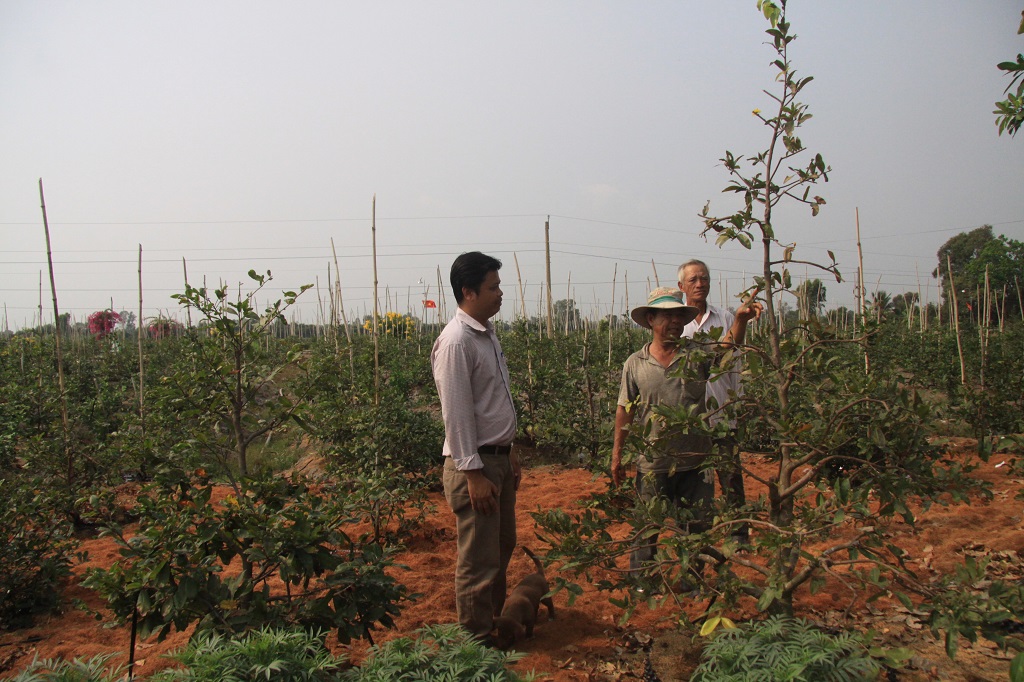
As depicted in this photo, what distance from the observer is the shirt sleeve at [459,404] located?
2555 mm

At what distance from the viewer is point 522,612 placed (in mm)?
2896

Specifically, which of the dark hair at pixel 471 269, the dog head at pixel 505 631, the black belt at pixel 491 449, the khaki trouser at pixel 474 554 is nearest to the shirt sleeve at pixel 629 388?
the black belt at pixel 491 449

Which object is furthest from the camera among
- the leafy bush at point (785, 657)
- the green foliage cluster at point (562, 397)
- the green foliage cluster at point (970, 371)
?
the green foliage cluster at point (562, 397)

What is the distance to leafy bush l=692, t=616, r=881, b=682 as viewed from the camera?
1.56 metres

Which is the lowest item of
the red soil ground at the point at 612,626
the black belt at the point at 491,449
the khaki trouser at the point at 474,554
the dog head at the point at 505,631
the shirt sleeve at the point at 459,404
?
the red soil ground at the point at 612,626

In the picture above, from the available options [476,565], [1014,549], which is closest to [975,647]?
[1014,549]

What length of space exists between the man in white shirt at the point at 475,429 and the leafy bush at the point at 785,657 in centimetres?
109

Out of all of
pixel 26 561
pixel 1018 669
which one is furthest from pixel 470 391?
pixel 26 561

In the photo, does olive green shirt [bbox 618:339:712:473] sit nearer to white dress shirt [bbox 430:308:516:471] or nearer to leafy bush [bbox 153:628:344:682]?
white dress shirt [bbox 430:308:516:471]

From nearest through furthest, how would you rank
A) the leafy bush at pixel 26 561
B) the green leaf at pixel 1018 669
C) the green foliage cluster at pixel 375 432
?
the green leaf at pixel 1018 669 → the leafy bush at pixel 26 561 → the green foliage cluster at pixel 375 432

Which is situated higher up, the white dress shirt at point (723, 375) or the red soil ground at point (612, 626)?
the white dress shirt at point (723, 375)

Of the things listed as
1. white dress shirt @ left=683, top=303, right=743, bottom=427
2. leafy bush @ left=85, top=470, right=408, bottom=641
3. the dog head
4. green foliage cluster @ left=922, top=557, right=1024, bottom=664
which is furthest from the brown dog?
green foliage cluster @ left=922, top=557, right=1024, bottom=664

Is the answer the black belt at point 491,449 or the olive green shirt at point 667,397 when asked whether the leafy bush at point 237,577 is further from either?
the olive green shirt at point 667,397

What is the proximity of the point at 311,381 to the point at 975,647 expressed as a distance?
10.5ft
